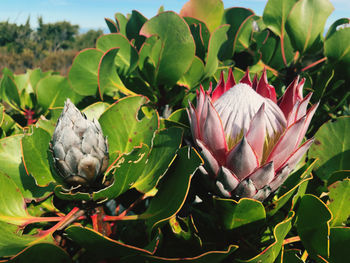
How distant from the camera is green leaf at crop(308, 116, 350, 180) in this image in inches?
38.6

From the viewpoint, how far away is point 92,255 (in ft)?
2.39

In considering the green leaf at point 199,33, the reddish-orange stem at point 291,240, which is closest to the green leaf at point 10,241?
the reddish-orange stem at point 291,240

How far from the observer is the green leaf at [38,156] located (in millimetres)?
777

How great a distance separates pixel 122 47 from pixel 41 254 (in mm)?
787

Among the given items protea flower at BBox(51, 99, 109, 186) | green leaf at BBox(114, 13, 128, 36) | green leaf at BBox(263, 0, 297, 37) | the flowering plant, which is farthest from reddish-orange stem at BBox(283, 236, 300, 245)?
green leaf at BBox(114, 13, 128, 36)

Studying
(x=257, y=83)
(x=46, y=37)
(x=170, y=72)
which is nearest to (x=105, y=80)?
(x=170, y=72)

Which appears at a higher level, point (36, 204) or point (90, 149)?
point (90, 149)

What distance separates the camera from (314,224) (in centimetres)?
74

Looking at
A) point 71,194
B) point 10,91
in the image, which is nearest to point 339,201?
point 71,194

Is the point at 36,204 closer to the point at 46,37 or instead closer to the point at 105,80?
the point at 105,80

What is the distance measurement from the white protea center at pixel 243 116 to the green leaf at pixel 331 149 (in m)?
0.32

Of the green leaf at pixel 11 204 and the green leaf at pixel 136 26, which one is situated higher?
the green leaf at pixel 136 26

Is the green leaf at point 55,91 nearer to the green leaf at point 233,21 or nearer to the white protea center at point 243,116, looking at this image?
the green leaf at point 233,21

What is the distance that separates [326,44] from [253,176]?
2.83 feet
